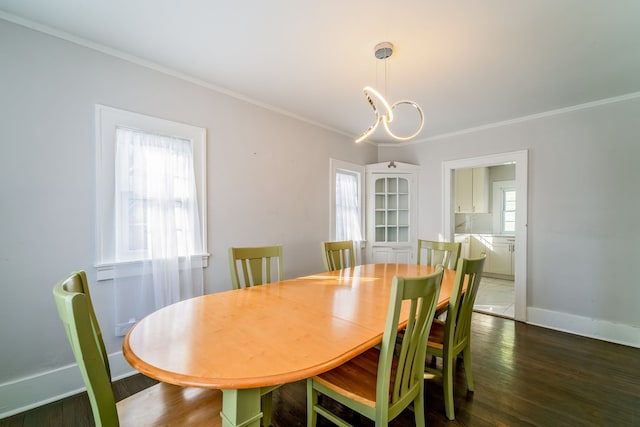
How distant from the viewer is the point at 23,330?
1.80m

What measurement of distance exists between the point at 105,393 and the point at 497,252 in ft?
20.4

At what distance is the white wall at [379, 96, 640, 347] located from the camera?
→ 2.81 m

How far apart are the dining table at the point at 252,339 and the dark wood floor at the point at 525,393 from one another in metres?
0.79

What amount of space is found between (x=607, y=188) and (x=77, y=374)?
205 inches

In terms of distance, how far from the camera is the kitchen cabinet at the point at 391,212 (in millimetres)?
4336

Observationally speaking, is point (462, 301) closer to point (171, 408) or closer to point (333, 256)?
point (333, 256)

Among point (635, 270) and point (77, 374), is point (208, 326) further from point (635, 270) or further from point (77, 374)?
point (635, 270)

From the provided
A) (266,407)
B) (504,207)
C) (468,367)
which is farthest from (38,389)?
(504,207)

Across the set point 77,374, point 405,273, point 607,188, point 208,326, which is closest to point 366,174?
point 405,273

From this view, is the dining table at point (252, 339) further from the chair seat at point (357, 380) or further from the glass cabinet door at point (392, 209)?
the glass cabinet door at point (392, 209)

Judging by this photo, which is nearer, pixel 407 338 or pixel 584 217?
pixel 407 338

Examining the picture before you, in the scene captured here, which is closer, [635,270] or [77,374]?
[77,374]

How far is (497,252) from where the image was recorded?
Answer: 212 inches

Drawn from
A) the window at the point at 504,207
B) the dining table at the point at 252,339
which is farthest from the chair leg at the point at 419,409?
the window at the point at 504,207
